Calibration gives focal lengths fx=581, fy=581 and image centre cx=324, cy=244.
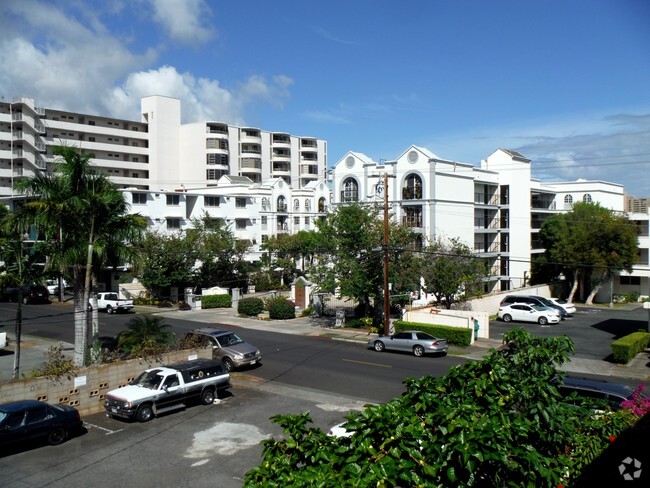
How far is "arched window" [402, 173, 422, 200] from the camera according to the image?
50.2 metres

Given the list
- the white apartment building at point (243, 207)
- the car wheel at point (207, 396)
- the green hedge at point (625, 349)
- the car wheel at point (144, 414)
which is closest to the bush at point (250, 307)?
the white apartment building at point (243, 207)

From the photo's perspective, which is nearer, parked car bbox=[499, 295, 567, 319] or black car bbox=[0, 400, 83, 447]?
black car bbox=[0, 400, 83, 447]

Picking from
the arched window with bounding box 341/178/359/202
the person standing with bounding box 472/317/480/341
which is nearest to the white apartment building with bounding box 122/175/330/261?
the arched window with bounding box 341/178/359/202

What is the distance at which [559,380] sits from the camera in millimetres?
8305

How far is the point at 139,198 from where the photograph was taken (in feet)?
192

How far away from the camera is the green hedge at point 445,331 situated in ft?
109

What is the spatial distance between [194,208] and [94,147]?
2866 centimetres

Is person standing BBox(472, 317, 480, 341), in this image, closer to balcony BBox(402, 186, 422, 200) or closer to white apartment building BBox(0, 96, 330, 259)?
balcony BBox(402, 186, 422, 200)

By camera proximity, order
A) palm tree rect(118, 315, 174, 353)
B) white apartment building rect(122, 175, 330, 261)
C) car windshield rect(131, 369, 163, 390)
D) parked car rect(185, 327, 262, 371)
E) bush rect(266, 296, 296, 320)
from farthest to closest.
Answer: white apartment building rect(122, 175, 330, 261), bush rect(266, 296, 296, 320), parked car rect(185, 327, 262, 371), palm tree rect(118, 315, 174, 353), car windshield rect(131, 369, 163, 390)

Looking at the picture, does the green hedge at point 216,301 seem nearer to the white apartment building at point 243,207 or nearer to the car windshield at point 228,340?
the white apartment building at point 243,207

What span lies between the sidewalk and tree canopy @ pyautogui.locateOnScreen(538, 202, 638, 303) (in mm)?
20204

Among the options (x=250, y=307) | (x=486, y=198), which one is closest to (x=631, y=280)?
(x=486, y=198)

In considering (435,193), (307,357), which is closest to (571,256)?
(435,193)

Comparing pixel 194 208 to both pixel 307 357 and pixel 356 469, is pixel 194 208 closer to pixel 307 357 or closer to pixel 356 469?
pixel 307 357
